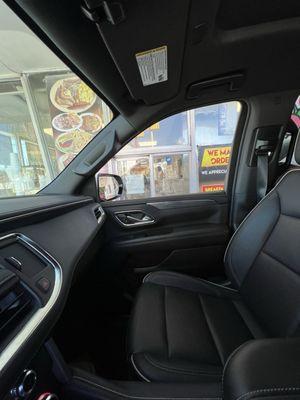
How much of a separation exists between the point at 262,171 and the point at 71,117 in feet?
4.09

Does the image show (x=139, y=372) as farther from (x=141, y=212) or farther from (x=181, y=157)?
(x=181, y=157)

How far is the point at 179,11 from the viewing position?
0.91 meters

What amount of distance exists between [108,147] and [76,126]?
30 cm

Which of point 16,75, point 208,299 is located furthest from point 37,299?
point 16,75

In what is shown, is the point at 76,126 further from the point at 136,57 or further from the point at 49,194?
the point at 136,57

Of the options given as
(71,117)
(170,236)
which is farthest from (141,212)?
(71,117)

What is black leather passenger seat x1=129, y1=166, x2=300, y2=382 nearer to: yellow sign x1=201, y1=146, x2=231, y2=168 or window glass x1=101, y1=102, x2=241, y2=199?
window glass x1=101, y1=102, x2=241, y2=199

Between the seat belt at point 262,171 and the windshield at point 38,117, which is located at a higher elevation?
the windshield at point 38,117

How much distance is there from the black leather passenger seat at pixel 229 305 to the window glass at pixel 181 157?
2.95 feet

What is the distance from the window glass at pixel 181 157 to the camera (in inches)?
93.2

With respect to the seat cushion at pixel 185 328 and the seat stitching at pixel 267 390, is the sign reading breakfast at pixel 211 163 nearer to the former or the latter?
the seat cushion at pixel 185 328

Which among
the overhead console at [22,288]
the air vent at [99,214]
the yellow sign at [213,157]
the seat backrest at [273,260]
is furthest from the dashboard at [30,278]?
the yellow sign at [213,157]

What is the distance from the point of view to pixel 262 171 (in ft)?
5.82

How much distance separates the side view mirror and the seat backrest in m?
0.79
